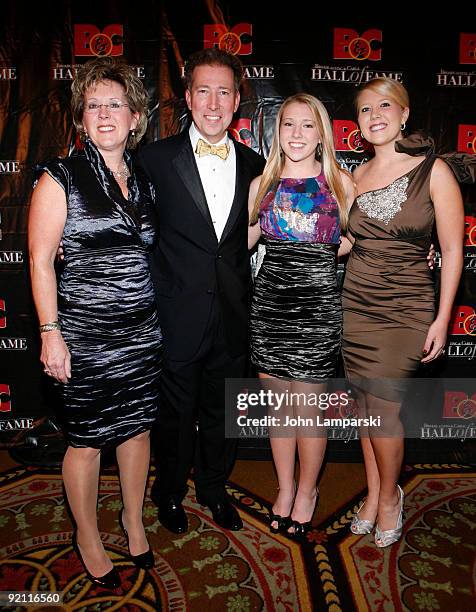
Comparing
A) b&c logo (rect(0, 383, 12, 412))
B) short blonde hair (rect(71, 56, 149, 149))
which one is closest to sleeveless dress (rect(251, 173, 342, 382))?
short blonde hair (rect(71, 56, 149, 149))

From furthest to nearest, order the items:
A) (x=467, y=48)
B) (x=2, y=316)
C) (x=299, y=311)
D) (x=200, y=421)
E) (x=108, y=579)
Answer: (x=2, y=316) → (x=467, y=48) → (x=200, y=421) → (x=299, y=311) → (x=108, y=579)

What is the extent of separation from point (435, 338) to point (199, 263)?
103 cm

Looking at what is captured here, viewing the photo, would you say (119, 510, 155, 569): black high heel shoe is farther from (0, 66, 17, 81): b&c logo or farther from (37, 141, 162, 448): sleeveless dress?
(0, 66, 17, 81): b&c logo

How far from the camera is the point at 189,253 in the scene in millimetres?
2105

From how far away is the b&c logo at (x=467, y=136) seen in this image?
292cm

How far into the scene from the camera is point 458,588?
1.97 metres

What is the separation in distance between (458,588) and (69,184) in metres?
2.10

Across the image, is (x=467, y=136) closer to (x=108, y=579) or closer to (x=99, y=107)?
(x=99, y=107)

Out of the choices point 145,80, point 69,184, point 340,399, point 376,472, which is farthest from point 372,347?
point 145,80

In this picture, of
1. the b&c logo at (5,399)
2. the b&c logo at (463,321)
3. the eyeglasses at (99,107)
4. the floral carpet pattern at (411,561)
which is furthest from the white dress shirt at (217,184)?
the b&c logo at (5,399)

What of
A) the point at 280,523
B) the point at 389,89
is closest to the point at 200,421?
the point at 280,523

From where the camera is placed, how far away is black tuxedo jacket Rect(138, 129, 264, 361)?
82.2 inches

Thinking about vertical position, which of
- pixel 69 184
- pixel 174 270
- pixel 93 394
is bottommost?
pixel 93 394

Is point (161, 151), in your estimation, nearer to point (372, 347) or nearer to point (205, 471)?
point (372, 347)
